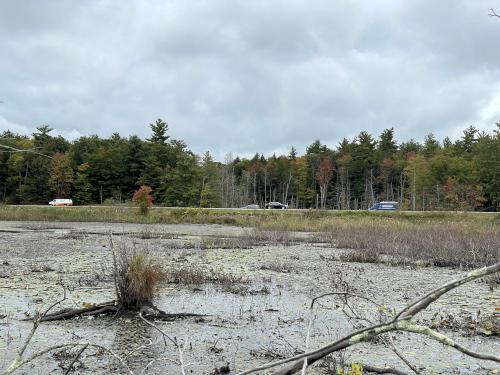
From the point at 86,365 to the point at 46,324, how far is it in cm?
173

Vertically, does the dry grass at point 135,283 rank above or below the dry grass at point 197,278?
above

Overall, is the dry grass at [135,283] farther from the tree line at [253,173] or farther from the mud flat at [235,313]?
the tree line at [253,173]

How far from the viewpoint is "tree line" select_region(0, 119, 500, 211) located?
57.5 meters

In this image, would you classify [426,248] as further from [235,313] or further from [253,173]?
[253,173]

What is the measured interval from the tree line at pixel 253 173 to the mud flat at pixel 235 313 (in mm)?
35946

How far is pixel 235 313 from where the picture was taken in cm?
695

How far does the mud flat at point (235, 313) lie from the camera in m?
4.93

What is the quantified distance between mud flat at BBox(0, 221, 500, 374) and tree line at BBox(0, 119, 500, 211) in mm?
35946

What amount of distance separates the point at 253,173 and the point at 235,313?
265 ft

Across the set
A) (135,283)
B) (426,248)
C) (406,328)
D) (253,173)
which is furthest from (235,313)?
(253,173)

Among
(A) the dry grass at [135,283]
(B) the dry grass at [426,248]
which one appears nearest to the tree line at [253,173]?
(B) the dry grass at [426,248]

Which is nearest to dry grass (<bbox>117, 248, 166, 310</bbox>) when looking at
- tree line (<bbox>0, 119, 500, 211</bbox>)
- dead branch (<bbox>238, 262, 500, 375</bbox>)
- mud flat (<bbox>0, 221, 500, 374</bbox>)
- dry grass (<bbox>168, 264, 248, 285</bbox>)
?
→ mud flat (<bbox>0, 221, 500, 374</bbox>)

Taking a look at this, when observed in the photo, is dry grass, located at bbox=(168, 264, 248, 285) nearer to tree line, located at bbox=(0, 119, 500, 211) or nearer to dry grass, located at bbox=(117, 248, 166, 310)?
dry grass, located at bbox=(117, 248, 166, 310)

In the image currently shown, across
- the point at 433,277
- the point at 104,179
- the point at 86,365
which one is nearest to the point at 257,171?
the point at 104,179
